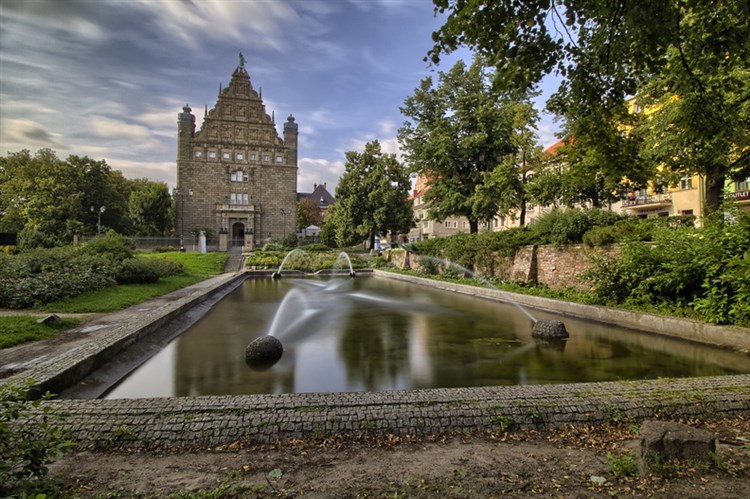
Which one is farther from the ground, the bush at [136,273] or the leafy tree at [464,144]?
the leafy tree at [464,144]

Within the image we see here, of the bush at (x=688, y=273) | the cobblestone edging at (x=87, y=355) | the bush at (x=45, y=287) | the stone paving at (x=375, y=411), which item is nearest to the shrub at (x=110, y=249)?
the bush at (x=45, y=287)

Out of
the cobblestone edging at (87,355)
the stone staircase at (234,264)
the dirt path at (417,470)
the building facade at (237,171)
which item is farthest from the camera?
the building facade at (237,171)

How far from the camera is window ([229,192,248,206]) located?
58125 millimetres

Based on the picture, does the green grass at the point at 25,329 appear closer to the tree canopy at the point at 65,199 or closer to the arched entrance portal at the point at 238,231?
the tree canopy at the point at 65,199

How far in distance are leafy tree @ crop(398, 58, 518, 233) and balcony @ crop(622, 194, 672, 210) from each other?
61.0 ft

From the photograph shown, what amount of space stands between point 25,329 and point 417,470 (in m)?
9.15

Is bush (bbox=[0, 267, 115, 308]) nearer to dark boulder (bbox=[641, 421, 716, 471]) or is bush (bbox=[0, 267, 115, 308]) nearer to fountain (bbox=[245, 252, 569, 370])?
fountain (bbox=[245, 252, 569, 370])

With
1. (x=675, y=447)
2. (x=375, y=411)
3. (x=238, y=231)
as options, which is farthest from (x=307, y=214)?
(x=675, y=447)

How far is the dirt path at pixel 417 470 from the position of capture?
3.05 m

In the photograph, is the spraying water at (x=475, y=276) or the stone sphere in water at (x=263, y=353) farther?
the spraying water at (x=475, y=276)

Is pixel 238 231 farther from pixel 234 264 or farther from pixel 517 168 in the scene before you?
pixel 517 168

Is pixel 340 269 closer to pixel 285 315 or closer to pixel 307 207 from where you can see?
pixel 285 315

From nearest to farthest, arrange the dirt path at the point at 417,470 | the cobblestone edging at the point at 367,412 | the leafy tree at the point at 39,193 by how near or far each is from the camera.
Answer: the dirt path at the point at 417,470, the cobblestone edging at the point at 367,412, the leafy tree at the point at 39,193

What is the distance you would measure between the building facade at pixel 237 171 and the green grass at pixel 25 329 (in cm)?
4520
